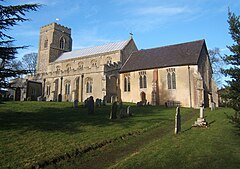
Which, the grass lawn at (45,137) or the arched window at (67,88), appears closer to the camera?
the grass lawn at (45,137)

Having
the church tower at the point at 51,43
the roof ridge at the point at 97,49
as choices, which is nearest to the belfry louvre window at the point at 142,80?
the roof ridge at the point at 97,49

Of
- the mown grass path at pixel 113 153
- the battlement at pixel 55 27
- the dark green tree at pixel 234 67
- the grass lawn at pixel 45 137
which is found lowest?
the mown grass path at pixel 113 153

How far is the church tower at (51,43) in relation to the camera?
4734 cm

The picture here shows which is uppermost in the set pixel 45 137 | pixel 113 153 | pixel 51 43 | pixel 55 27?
pixel 55 27

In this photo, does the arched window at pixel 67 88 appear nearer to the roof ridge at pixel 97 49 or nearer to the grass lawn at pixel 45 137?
the roof ridge at pixel 97 49

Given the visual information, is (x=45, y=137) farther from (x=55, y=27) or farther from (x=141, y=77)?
(x=55, y=27)

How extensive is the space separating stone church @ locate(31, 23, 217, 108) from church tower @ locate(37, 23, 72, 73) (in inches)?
396

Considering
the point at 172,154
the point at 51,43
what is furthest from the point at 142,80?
the point at 51,43

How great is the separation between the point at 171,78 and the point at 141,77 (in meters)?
4.85

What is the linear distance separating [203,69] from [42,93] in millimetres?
28923

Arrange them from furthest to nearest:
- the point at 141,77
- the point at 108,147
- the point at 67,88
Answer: the point at 67,88 → the point at 141,77 → the point at 108,147

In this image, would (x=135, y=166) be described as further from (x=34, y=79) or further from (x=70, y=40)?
(x=70, y=40)

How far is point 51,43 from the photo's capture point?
4731 centimetres

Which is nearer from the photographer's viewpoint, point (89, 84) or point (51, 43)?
point (89, 84)
